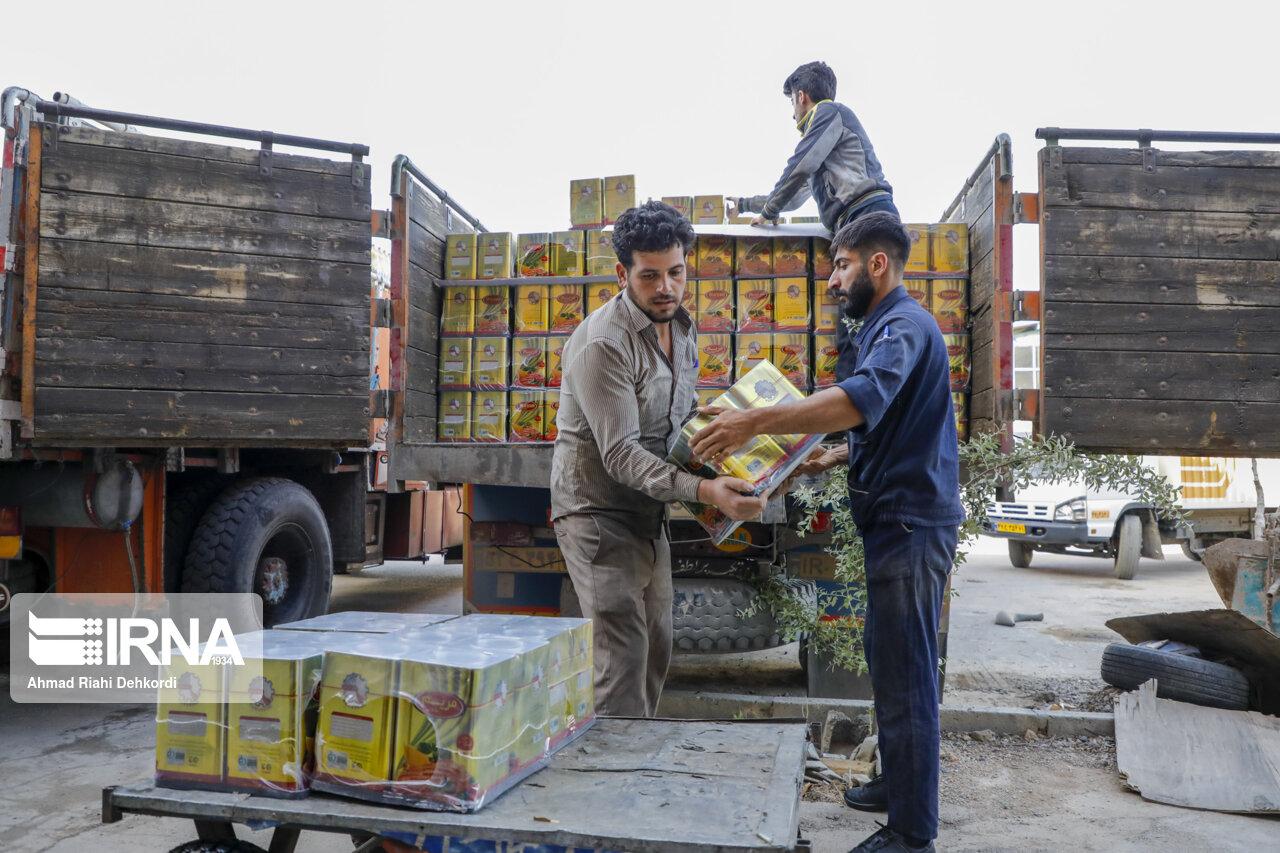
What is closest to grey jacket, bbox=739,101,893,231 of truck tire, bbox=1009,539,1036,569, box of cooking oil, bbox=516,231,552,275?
box of cooking oil, bbox=516,231,552,275

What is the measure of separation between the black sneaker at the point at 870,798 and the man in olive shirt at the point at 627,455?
0.86 m

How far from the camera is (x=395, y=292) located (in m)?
4.72

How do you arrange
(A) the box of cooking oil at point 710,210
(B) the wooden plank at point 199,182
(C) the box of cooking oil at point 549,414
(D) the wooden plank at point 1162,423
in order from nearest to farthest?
(D) the wooden plank at point 1162,423, (B) the wooden plank at point 199,182, (C) the box of cooking oil at point 549,414, (A) the box of cooking oil at point 710,210

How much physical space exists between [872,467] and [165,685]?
1.96m

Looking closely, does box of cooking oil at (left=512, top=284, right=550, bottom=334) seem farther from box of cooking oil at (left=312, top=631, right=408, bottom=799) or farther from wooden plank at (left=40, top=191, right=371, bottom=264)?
box of cooking oil at (left=312, top=631, right=408, bottom=799)

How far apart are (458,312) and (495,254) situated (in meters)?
0.39

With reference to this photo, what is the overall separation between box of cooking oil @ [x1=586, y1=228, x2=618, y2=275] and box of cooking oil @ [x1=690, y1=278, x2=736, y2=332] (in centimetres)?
52

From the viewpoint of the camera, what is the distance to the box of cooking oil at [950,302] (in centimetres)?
480

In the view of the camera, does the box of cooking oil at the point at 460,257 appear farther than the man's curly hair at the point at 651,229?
Yes

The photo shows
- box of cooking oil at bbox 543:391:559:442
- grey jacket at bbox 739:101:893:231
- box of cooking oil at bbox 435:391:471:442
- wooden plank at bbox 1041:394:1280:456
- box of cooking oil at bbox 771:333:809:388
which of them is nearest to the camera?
wooden plank at bbox 1041:394:1280:456

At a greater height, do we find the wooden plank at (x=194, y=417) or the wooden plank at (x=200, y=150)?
the wooden plank at (x=200, y=150)

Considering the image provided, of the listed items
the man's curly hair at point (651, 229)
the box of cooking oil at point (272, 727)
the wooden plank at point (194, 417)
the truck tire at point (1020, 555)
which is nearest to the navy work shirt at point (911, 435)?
the man's curly hair at point (651, 229)

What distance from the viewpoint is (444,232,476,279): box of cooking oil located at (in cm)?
520

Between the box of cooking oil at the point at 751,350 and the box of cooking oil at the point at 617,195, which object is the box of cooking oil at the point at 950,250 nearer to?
the box of cooking oil at the point at 751,350
